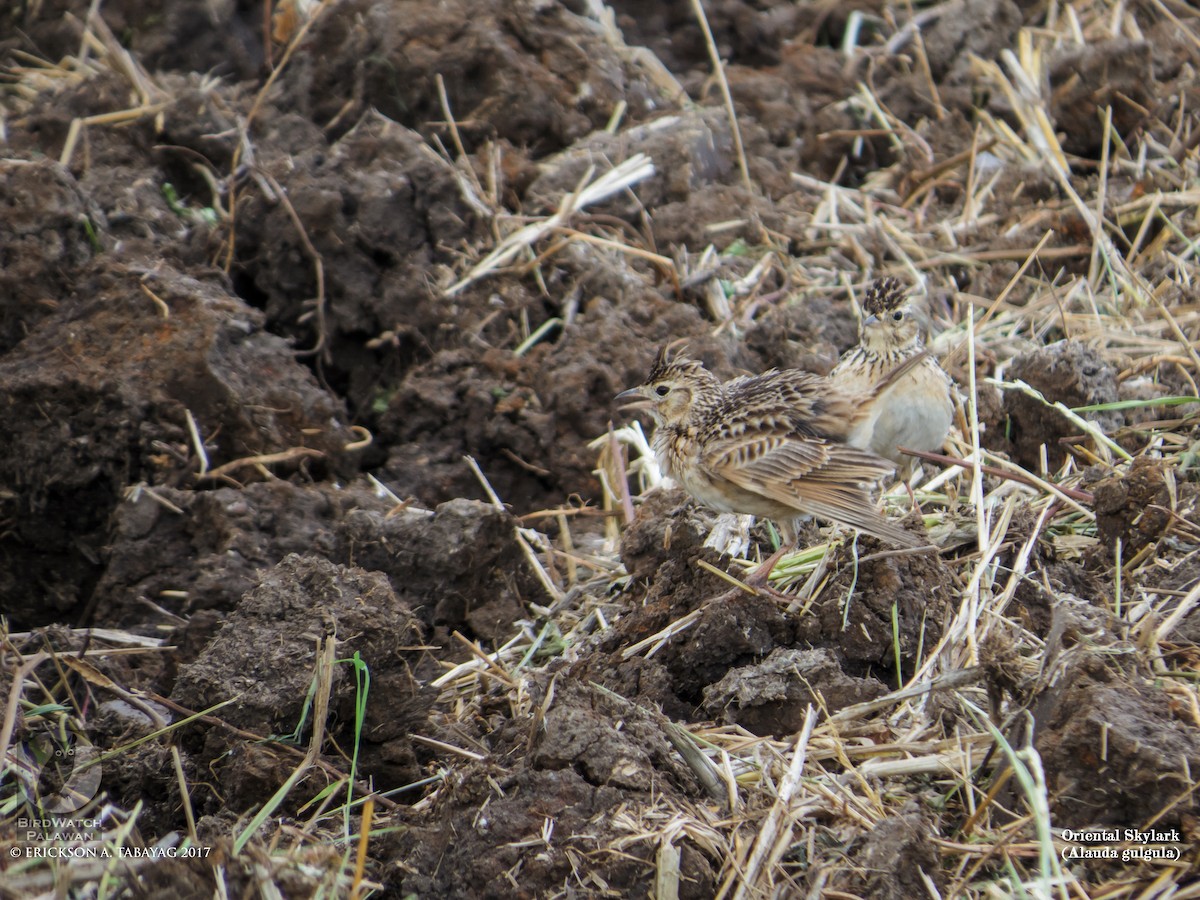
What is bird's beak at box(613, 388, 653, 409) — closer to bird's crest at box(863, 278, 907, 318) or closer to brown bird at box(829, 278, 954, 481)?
brown bird at box(829, 278, 954, 481)

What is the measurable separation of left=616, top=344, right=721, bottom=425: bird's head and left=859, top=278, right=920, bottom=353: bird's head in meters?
0.82

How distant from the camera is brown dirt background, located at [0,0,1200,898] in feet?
13.9

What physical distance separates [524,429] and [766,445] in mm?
1830

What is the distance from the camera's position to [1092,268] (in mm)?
7844

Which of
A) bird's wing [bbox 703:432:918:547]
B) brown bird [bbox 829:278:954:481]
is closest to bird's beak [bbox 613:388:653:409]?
bird's wing [bbox 703:432:918:547]

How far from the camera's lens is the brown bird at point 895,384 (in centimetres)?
616

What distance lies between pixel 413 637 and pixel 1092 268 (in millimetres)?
4537

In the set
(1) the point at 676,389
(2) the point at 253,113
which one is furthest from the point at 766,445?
(2) the point at 253,113

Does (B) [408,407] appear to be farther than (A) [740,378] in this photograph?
Yes

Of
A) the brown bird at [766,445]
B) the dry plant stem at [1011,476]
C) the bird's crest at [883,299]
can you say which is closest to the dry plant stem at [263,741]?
the brown bird at [766,445]

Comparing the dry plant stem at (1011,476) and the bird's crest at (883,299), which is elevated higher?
the bird's crest at (883,299)

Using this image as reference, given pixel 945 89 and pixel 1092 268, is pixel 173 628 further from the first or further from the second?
pixel 945 89

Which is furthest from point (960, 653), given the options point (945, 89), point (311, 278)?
point (945, 89)

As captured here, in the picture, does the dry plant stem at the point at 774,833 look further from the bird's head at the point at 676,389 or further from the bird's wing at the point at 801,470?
the bird's head at the point at 676,389
